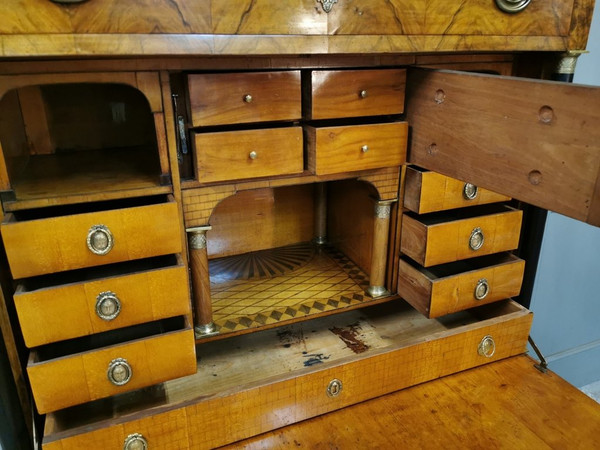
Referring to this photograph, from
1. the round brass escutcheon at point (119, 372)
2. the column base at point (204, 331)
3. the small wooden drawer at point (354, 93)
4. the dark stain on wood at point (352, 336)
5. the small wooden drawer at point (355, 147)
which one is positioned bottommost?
the dark stain on wood at point (352, 336)

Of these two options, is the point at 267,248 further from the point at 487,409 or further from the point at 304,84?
the point at 487,409

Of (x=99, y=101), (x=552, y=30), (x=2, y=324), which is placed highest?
(x=552, y=30)

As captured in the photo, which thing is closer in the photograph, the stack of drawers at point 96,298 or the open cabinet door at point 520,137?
the open cabinet door at point 520,137

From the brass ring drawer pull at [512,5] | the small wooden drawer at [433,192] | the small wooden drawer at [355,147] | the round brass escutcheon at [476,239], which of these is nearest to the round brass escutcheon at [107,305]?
the small wooden drawer at [355,147]

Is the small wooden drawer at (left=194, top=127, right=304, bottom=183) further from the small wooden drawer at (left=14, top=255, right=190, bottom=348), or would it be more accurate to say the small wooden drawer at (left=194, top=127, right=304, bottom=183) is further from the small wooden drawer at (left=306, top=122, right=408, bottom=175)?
the small wooden drawer at (left=14, top=255, right=190, bottom=348)

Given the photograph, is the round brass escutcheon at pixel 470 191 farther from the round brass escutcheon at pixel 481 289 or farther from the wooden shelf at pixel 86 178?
the wooden shelf at pixel 86 178

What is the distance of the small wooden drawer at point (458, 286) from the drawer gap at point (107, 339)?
528mm

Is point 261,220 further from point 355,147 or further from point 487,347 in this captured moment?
A: point 487,347

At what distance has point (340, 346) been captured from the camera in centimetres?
111

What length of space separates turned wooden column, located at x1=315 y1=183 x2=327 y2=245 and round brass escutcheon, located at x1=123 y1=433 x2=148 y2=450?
0.80 m

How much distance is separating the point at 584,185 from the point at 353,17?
458 millimetres

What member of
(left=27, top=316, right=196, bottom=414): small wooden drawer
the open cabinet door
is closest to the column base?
(left=27, top=316, right=196, bottom=414): small wooden drawer

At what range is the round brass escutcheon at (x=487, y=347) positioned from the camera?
3.51ft

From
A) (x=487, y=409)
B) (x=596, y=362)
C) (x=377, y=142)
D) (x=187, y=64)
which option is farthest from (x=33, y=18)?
(x=596, y=362)
